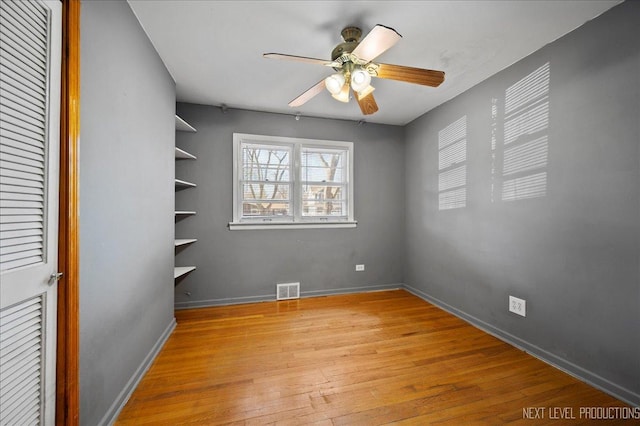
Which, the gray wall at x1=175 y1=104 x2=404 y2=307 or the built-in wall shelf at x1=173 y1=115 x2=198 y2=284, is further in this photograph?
the gray wall at x1=175 y1=104 x2=404 y2=307

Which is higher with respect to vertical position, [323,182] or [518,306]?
[323,182]

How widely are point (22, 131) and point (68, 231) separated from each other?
42cm

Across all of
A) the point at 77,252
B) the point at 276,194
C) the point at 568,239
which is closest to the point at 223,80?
the point at 276,194

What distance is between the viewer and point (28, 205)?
991 millimetres

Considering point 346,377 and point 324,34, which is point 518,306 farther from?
point 324,34

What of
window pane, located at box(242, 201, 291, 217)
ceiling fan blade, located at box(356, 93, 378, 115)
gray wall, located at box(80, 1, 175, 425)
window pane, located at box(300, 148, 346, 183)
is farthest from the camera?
window pane, located at box(300, 148, 346, 183)

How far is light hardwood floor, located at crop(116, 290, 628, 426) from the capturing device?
1.56 metres

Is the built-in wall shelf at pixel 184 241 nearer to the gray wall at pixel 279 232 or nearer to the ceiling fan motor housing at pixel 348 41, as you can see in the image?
the gray wall at pixel 279 232

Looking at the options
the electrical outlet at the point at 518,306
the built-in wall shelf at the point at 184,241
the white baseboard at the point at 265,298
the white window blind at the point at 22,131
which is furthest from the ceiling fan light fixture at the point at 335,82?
the white baseboard at the point at 265,298

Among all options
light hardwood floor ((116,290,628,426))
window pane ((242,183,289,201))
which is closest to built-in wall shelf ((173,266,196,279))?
light hardwood floor ((116,290,628,426))

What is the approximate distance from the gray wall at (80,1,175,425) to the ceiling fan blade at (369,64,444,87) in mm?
1606

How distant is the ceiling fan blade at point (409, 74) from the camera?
68.1 inches

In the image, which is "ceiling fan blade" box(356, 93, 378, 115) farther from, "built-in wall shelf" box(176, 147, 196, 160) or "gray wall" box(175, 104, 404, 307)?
"built-in wall shelf" box(176, 147, 196, 160)

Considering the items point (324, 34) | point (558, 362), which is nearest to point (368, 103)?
point (324, 34)
